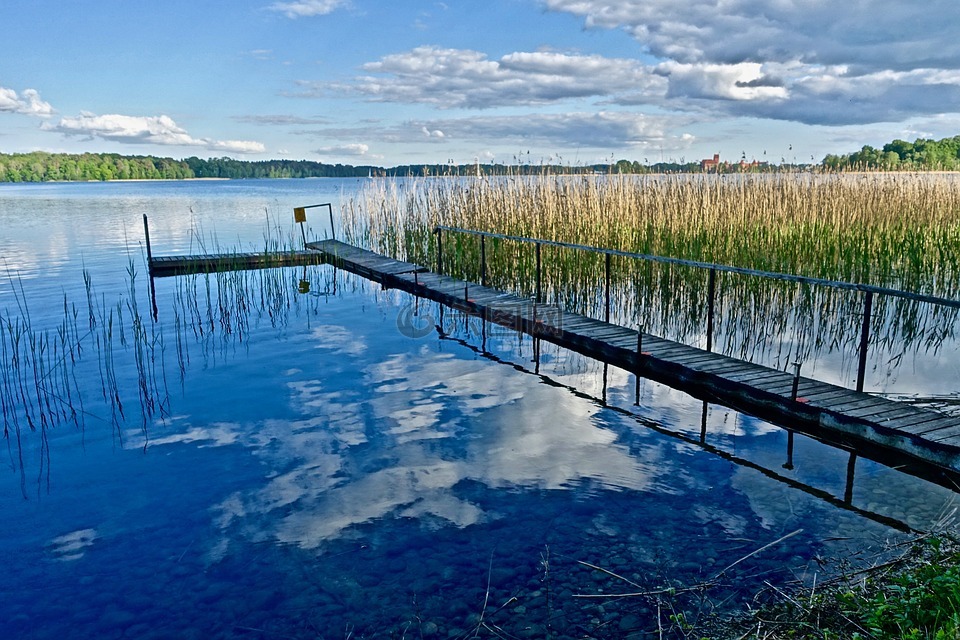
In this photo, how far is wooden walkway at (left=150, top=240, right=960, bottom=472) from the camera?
516cm

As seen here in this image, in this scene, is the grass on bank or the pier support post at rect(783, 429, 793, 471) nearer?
the grass on bank

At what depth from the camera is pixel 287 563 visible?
414 centimetres

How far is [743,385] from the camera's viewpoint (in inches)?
251

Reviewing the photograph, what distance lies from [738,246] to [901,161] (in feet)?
52.7

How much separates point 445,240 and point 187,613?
10.9 m

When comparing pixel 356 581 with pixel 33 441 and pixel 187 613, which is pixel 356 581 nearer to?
pixel 187 613

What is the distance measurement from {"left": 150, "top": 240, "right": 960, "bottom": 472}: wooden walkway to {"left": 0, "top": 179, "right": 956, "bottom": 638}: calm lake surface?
0.21 m

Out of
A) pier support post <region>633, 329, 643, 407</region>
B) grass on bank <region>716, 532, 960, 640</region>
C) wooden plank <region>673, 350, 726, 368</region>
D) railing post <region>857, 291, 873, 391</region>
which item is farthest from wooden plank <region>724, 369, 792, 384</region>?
grass on bank <region>716, 532, 960, 640</region>

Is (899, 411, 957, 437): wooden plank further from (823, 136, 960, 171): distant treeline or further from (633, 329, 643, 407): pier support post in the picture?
(823, 136, 960, 171): distant treeline

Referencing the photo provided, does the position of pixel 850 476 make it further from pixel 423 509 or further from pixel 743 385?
pixel 423 509

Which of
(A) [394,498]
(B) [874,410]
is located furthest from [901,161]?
(A) [394,498]

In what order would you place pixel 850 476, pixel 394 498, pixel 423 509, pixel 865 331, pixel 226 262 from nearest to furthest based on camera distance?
pixel 423 509 < pixel 394 498 < pixel 850 476 < pixel 865 331 < pixel 226 262

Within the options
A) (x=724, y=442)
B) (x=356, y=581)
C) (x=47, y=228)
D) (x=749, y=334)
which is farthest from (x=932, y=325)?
(x=47, y=228)

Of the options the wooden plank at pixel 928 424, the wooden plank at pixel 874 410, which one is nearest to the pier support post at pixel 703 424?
the wooden plank at pixel 874 410
